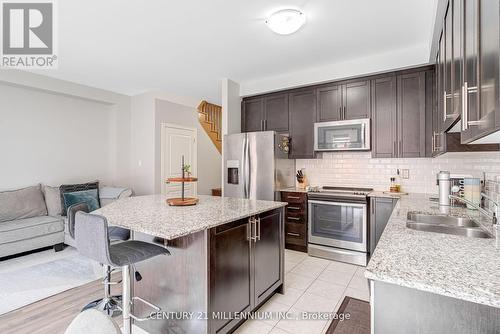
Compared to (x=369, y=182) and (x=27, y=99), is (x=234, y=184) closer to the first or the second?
(x=369, y=182)

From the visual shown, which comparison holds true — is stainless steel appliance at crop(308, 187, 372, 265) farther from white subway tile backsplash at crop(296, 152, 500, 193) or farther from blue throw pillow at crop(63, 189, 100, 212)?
blue throw pillow at crop(63, 189, 100, 212)

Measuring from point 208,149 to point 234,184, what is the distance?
278 centimetres

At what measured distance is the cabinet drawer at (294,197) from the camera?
12.2ft

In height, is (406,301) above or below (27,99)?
below

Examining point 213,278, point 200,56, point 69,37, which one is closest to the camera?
point 213,278

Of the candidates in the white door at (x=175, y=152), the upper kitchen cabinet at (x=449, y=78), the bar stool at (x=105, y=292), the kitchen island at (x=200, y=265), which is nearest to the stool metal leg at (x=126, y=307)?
the kitchen island at (x=200, y=265)

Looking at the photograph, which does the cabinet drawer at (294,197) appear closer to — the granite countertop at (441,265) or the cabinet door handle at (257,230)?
the cabinet door handle at (257,230)

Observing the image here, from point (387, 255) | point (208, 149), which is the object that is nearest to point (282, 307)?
point (387, 255)

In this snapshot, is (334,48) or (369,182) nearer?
(334,48)

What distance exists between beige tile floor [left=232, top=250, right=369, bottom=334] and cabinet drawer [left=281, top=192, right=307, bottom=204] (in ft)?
2.62

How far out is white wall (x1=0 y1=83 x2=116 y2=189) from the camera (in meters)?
4.02

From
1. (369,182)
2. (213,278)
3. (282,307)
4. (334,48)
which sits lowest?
(282,307)

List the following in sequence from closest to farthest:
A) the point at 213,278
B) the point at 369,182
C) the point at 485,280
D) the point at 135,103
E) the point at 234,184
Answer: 1. the point at 485,280
2. the point at 213,278
3. the point at 369,182
4. the point at 234,184
5. the point at 135,103

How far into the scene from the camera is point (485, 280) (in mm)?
844
